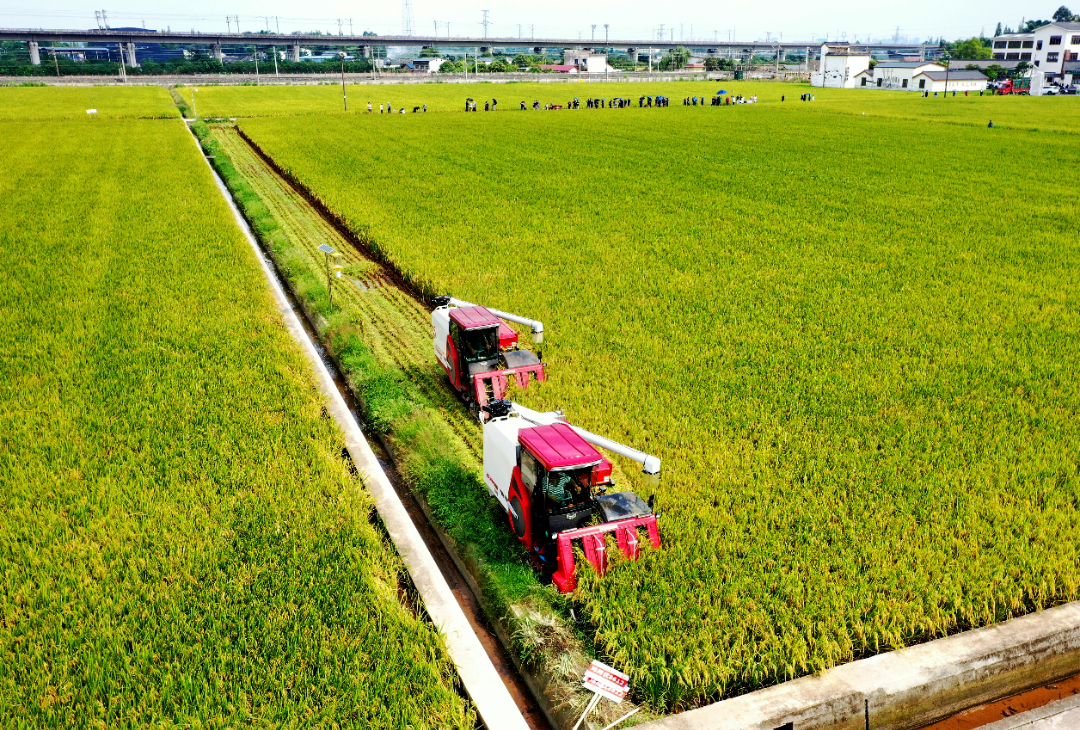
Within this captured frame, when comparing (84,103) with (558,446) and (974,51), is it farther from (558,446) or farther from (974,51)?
(974,51)

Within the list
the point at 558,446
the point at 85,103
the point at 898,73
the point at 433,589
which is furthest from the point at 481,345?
the point at 898,73

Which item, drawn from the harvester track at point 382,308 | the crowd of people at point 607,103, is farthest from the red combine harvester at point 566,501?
the crowd of people at point 607,103

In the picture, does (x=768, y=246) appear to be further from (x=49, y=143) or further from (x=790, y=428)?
(x=49, y=143)

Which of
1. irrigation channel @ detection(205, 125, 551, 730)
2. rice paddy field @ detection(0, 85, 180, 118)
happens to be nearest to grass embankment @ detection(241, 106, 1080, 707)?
irrigation channel @ detection(205, 125, 551, 730)

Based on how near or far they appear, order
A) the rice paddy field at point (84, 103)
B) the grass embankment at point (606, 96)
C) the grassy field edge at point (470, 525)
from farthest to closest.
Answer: the grass embankment at point (606, 96), the rice paddy field at point (84, 103), the grassy field edge at point (470, 525)

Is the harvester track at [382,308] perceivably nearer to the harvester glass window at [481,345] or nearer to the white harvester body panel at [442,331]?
the white harvester body panel at [442,331]

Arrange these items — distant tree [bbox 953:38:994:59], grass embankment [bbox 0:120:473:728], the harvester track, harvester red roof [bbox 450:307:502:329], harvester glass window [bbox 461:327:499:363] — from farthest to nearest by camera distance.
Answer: distant tree [bbox 953:38:994:59] < the harvester track < harvester glass window [bbox 461:327:499:363] < harvester red roof [bbox 450:307:502:329] < grass embankment [bbox 0:120:473:728]

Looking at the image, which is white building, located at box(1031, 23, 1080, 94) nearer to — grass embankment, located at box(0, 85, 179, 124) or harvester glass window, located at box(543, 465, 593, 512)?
grass embankment, located at box(0, 85, 179, 124)
